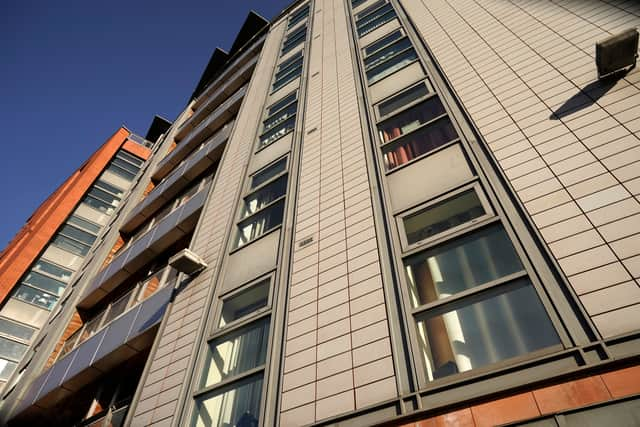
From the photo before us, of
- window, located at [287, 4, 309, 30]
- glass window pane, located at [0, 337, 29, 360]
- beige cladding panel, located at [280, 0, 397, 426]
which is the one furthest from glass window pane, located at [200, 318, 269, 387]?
window, located at [287, 4, 309, 30]

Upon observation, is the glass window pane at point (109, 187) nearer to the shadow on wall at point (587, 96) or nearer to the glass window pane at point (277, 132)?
the glass window pane at point (277, 132)

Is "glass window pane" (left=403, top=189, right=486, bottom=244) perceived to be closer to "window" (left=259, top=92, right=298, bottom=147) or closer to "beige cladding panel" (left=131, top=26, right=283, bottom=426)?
"beige cladding panel" (left=131, top=26, right=283, bottom=426)

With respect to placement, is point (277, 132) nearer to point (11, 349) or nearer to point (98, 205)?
point (11, 349)

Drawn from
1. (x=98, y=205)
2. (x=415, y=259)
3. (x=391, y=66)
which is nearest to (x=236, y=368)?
(x=415, y=259)

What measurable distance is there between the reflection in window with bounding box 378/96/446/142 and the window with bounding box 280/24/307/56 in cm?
1295

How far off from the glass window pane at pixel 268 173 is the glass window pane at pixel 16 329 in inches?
617

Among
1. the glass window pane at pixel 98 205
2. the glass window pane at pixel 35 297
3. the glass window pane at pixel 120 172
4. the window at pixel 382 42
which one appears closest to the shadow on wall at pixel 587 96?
the window at pixel 382 42

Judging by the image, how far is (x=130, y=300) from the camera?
12.6 metres

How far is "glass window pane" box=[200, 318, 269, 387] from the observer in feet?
22.5

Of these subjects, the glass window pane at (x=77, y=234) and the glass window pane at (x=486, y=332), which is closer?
the glass window pane at (x=486, y=332)

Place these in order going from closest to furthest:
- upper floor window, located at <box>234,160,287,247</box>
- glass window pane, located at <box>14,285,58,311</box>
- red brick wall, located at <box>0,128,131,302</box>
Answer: upper floor window, located at <box>234,160,287,247</box> → red brick wall, located at <box>0,128,131,302</box> → glass window pane, located at <box>14,285,58,311</box>

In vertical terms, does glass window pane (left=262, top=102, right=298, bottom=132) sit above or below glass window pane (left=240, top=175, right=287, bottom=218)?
above

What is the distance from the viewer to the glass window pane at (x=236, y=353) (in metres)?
6.85

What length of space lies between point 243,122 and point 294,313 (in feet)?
37.6
